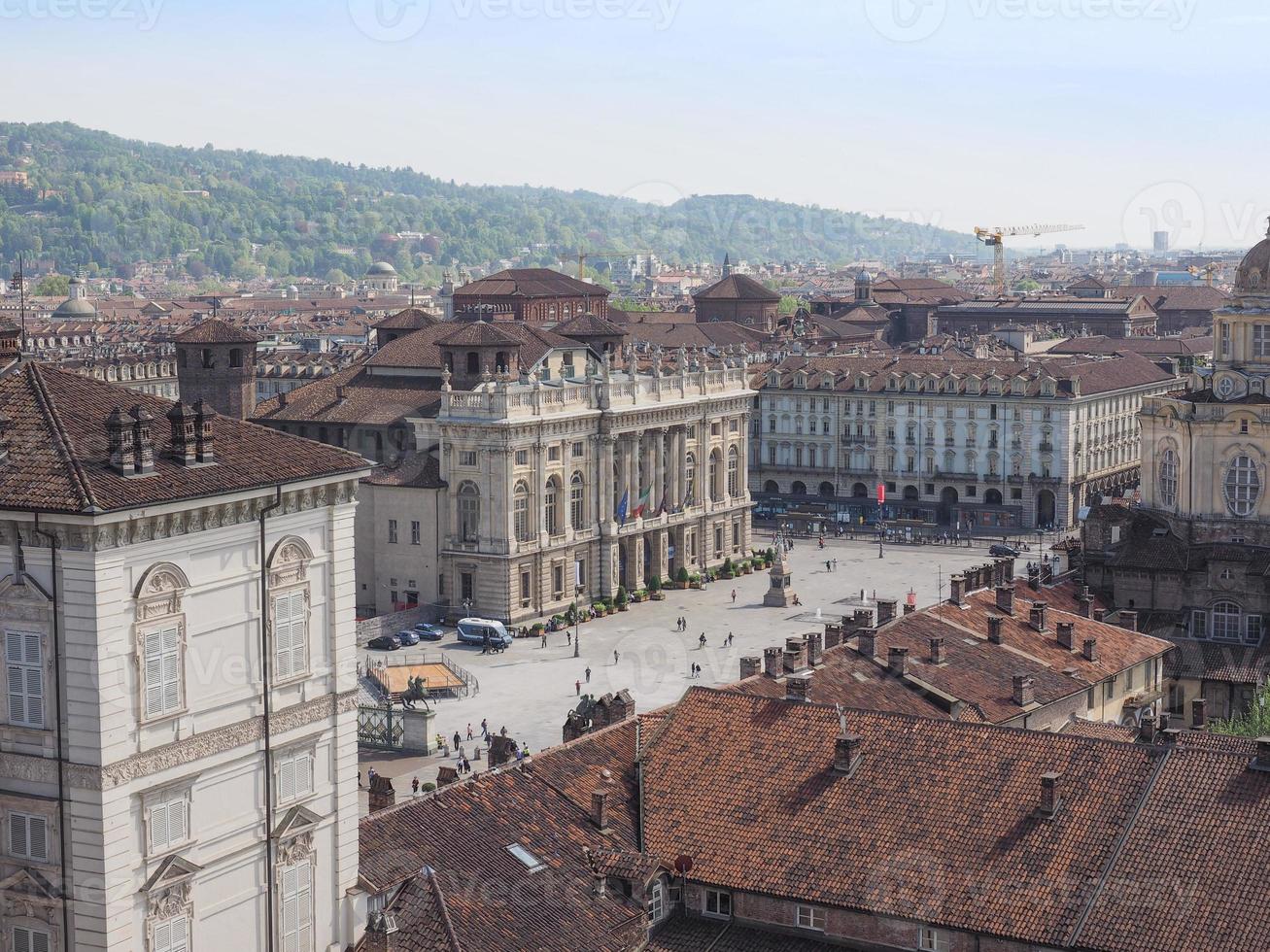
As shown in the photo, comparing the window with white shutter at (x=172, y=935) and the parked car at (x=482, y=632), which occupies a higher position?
the window with white shutter at (x=172, y=935)

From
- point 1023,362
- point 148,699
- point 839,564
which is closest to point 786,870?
point 148,699

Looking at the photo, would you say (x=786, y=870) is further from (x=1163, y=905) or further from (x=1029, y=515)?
(x=1029, y=515)

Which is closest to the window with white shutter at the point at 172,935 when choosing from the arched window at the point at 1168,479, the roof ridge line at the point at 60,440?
the roof ridge line at the point at 60,440

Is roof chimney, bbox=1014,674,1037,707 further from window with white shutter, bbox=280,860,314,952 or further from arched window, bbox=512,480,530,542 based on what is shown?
arched window, bbox=512,480,530,542

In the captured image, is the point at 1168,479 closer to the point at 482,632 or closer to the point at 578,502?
the point at 482,632

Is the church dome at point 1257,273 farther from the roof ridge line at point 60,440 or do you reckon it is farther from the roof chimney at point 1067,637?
the roof ridge line at point 60,440

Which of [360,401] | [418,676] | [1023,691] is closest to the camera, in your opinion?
[1023,691]

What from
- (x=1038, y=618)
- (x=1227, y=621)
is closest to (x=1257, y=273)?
(x=1227, y=621)
